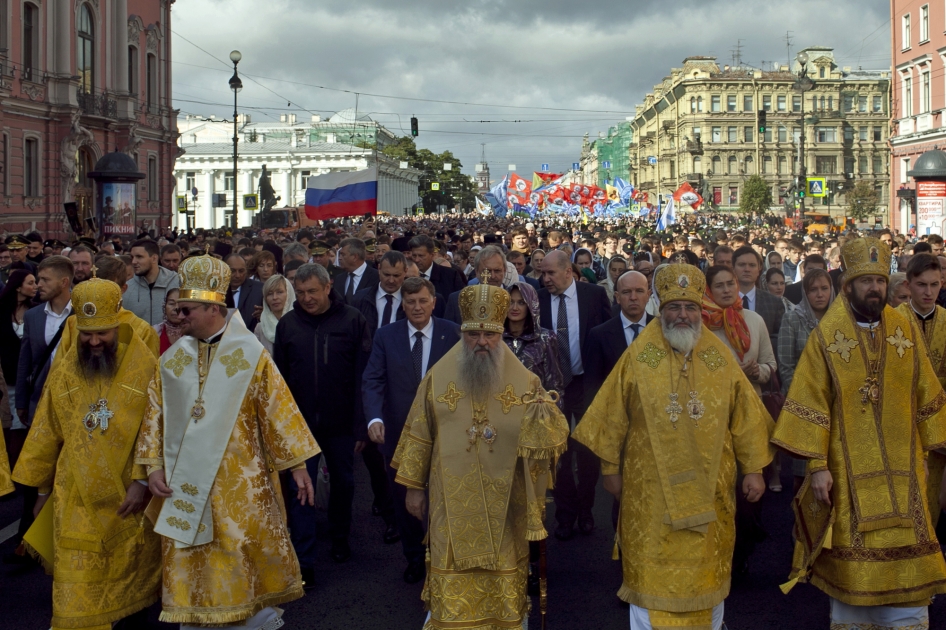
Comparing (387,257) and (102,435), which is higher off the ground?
(387,257)

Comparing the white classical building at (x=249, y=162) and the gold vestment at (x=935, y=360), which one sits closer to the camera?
the gold vestment at (x=935, y=360)

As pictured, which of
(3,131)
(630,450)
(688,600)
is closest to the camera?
(688,600)

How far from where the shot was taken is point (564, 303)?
7934 mm

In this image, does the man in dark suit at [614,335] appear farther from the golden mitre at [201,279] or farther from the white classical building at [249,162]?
the white classical building at [249,162]

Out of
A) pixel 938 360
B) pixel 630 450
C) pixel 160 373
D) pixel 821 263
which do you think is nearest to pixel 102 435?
pixel 160 373

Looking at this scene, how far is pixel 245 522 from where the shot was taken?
4.88 m

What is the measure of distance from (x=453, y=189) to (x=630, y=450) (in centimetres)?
13653

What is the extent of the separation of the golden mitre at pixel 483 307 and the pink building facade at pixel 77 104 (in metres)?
25.3

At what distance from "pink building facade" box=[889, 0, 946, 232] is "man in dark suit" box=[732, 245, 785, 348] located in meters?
35.9

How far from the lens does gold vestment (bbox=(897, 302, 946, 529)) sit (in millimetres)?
5691

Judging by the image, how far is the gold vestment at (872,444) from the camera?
5059 mm

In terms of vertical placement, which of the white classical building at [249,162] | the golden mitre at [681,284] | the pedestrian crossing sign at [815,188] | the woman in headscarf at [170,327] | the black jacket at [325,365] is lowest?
the black jacket at [325,365]

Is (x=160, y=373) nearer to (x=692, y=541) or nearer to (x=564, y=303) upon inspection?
(x=692, y=541)

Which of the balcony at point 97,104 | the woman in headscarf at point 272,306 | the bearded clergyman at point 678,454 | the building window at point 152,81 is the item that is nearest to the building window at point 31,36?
the balcony at point 97,104
